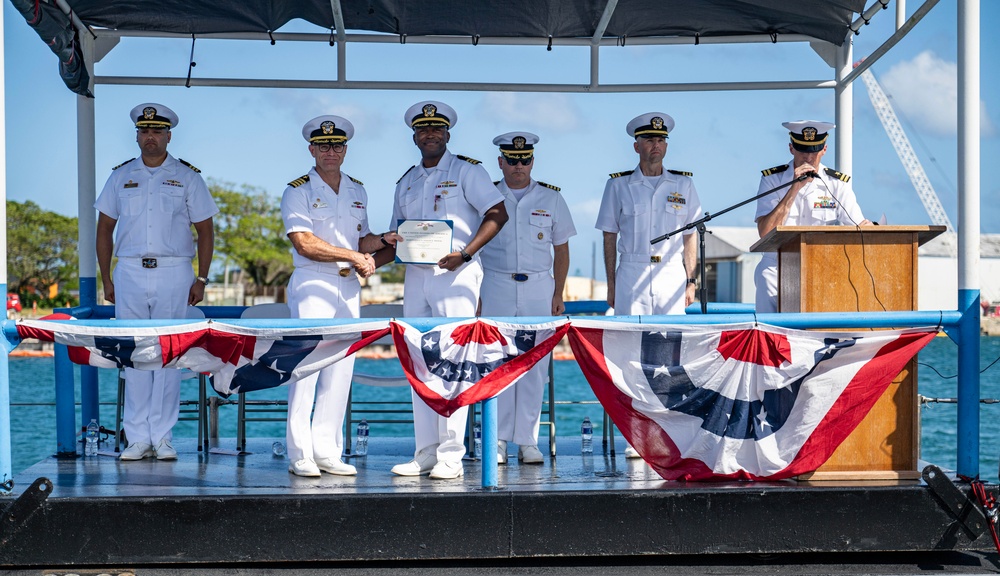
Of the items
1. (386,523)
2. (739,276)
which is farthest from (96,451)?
(739,276)

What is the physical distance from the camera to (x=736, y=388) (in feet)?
15.2

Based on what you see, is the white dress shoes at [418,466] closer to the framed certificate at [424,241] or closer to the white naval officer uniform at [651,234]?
the framed certificate at [424,241]

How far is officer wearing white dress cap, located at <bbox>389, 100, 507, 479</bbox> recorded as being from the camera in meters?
5.28

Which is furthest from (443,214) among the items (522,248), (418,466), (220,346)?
(220,346)

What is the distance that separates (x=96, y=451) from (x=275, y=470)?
1.24m

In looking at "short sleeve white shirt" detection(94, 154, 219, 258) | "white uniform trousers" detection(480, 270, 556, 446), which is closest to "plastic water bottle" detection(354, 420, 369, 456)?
"white uniform trousers" detection(480, 270, 556, 446)

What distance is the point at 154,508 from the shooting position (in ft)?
14.2

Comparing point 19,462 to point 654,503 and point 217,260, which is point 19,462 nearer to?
point 654,503

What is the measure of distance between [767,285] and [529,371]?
142cm

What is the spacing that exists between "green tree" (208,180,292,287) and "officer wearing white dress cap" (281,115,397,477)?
252 ft

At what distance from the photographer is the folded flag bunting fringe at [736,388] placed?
456 centimetres

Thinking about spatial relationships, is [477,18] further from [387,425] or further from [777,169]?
[387,425]

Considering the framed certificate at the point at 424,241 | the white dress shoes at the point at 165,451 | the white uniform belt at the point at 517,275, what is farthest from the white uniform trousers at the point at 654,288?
the white dress shoes at the point at 165,451

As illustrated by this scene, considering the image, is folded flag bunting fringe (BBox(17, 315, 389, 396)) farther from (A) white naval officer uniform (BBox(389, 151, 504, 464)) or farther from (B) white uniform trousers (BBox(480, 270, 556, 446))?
(B) white uniform trousers (BBox(480, 270, 556, 446))
